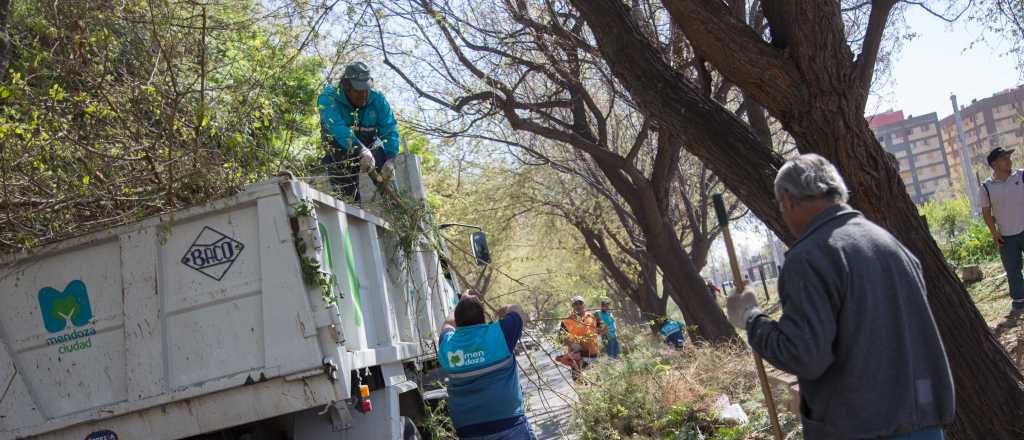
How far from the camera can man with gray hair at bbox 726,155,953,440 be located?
300 cm

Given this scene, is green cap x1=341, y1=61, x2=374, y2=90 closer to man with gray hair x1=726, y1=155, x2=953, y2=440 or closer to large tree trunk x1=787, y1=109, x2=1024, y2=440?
large tree trunk x1=787, y1=109, x2=1024, y2=440

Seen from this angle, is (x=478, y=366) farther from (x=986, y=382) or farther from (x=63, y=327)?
(x=986, y=382)

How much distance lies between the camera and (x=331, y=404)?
17.0 feet


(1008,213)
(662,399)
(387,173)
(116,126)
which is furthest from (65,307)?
(1008,213)

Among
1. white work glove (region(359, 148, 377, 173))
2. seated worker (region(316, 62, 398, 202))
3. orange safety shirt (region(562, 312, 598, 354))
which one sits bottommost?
orange safety shirt (region(562, 312, 598, 354))

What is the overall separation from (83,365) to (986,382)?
4.93 meters

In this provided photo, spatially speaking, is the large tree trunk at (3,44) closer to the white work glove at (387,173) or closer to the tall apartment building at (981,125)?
the white work glove at (387,173)

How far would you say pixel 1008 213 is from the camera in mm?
8734

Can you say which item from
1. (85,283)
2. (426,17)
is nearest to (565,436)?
(85,283)

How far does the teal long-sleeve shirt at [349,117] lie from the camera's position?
23.6 feet

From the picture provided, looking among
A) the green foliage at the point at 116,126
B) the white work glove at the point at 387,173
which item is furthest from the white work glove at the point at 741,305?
the white work glove at the point at 387,173

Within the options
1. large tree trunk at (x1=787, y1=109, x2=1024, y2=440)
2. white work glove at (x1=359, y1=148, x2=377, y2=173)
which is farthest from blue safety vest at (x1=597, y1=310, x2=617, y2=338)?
large tree trunk at (x1=787, y1=109, x2=1024, y2=440)

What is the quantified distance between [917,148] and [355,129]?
173728 mm

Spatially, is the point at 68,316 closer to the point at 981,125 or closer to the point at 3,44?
the point at 3,44
